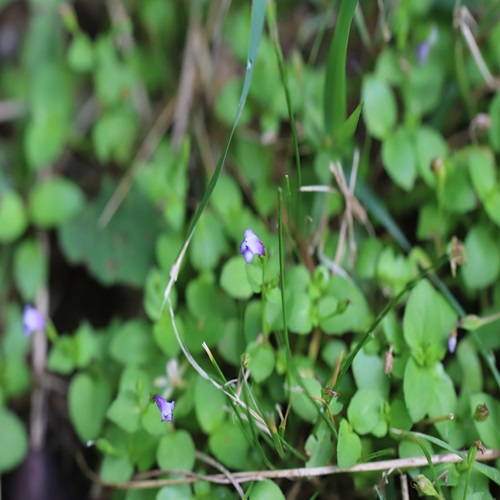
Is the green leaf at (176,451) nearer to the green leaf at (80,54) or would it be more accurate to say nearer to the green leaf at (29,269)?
the green leaf at (29,269)


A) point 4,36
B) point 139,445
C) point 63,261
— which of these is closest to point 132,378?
point 139,445

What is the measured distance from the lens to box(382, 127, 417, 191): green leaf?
1.20 metres

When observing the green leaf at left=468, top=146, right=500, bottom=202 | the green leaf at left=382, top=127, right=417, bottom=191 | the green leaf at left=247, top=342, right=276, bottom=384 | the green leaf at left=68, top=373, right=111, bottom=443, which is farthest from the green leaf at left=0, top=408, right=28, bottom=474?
the green leaf at left=468, top=146, right=500, bottom=202

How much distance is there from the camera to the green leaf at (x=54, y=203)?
147cm

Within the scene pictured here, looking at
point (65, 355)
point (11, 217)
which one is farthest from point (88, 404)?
point (11, 217)

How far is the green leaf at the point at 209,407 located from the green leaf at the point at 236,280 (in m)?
0.16

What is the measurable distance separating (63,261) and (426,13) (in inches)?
39.5

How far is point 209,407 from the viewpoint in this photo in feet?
3.42

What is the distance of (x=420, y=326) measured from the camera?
40.2 inches

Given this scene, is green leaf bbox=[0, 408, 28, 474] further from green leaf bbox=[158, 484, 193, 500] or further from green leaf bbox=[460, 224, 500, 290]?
green leaf bbox=[460, 224, 500, 290]

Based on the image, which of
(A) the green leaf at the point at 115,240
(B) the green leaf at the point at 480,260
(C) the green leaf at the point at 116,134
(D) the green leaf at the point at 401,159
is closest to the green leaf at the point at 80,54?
(C) the green leaf at the point at 116,134

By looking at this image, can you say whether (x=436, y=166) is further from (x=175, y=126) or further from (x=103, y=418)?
(x=103, y=418)

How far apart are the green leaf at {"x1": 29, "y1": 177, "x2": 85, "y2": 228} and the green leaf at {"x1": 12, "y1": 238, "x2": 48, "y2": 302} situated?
0.07 metres

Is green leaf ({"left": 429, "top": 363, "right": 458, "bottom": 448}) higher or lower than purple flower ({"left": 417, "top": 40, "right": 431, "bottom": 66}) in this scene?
lower
